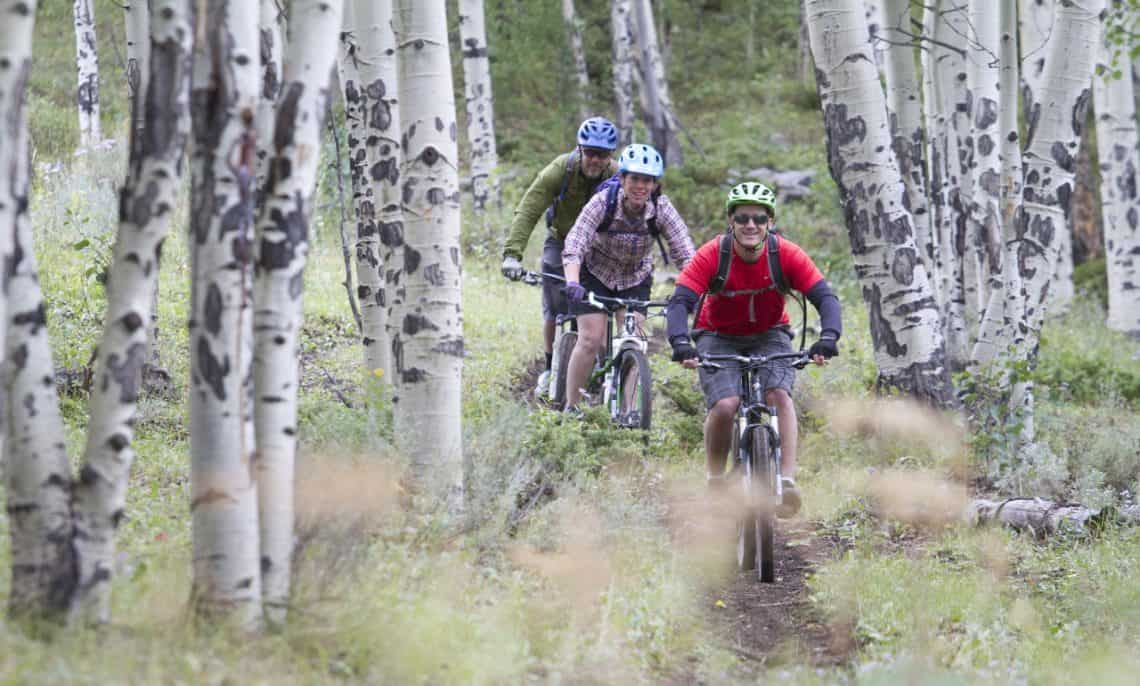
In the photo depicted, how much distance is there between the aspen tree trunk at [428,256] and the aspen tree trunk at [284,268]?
1.69 meters

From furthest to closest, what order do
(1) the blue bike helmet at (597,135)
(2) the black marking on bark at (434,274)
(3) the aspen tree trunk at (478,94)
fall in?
(3) the aspen tree trunk at (478,94) < (1) the blue bike helmet at (597,135) < (2) the black marking on bark at (434,274)

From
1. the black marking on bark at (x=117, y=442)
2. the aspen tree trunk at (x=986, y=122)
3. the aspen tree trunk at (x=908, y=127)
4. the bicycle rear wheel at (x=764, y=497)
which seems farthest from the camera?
the aspen tree trunk at (x=908, y=127)

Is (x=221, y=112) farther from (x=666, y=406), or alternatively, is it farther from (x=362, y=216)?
(x=666, y=406)

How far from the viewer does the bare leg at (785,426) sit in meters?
6.81

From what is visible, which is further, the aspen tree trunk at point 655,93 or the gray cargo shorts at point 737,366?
the aspen tree trunk at point 655,93

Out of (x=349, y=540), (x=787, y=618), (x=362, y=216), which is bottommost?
(x=787, y=618)

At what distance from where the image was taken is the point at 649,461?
9.05 meters

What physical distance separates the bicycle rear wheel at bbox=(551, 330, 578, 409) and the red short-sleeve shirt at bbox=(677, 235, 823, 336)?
222 centimetres

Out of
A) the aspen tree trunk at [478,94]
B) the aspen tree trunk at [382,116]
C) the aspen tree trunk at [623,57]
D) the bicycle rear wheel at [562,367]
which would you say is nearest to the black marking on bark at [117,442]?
the aspen tree trunk at [382,116]

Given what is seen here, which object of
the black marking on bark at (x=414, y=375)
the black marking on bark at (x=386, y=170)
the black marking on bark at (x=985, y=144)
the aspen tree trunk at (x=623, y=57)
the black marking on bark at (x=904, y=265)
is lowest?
the black marking on bark at (x=414, y=375)

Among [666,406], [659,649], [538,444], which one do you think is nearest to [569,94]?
[666,406]

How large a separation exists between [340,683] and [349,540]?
0.83 metres

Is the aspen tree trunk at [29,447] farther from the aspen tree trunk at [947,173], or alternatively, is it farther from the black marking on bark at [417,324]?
the aspen tree trunk at [947,173]

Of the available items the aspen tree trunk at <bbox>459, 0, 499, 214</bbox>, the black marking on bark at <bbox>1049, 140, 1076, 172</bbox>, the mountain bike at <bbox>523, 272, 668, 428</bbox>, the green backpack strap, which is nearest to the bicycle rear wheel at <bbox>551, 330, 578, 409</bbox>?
the mountain bike at <bbox>523, 272, 668, 428</bbox>
